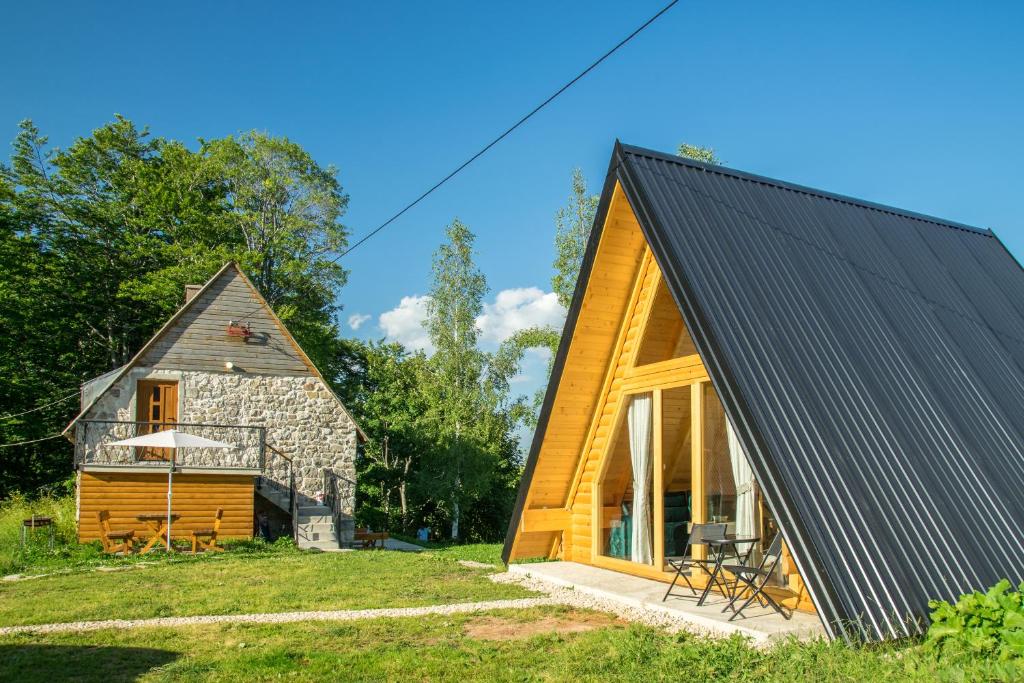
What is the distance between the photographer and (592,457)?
10141 mm

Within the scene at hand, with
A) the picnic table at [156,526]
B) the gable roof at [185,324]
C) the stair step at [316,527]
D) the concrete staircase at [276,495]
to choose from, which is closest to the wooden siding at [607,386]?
the picnic table at [156,526]

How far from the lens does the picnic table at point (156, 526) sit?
14.5 meters

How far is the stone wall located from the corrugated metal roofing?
13556mm

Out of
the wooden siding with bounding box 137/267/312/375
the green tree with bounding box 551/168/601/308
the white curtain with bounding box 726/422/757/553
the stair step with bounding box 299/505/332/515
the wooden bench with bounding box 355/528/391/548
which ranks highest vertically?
the green tree with bounding box 551/168/601/308

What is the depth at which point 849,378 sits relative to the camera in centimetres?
689

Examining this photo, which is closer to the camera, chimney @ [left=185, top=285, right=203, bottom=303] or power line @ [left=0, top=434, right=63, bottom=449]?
chimney @ [left=185, top=285, right=203, bottom=303]

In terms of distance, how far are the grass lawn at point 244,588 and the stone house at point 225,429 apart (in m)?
3.92

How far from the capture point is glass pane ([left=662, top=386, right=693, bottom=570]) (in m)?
8.40

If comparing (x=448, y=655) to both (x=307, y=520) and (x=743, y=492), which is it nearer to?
(x=743, y=492)

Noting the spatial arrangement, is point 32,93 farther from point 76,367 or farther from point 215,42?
point 215,42

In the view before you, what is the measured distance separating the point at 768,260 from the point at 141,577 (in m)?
9.23

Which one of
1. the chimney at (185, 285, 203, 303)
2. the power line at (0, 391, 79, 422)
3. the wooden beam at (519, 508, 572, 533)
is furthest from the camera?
the power line at (0, 391, 79, 422)

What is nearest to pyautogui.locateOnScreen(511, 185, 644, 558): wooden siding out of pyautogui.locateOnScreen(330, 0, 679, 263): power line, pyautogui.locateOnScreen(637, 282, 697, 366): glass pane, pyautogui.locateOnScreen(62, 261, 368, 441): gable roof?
pyautogui.locateOnScreen(637, 282, 697, 366): glass pane

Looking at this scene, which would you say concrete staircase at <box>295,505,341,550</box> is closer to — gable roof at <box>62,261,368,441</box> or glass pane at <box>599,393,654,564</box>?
gable roof at <box>62,261,368,441</box>
